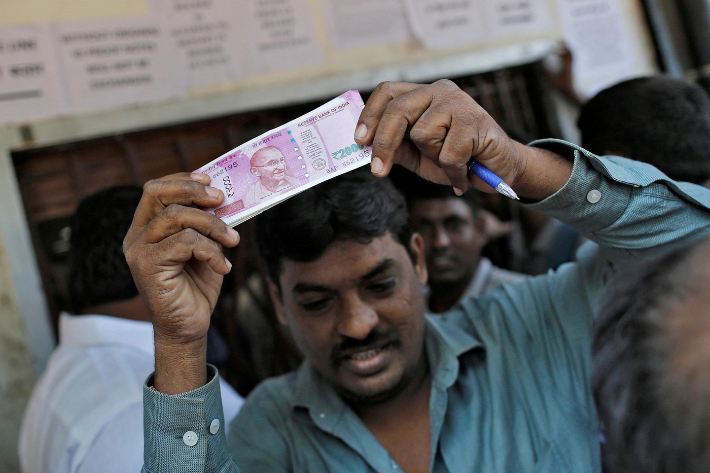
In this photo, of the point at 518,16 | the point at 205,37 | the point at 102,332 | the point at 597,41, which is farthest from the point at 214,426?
the point at 597,41

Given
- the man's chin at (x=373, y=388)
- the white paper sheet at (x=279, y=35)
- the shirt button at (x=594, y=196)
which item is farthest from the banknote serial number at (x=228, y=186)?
the white paper sheet at (x=279, y=35)

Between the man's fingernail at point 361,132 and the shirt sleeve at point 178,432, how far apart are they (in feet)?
2.04

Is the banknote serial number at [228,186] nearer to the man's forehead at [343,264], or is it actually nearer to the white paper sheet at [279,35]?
the man's forehead at [343,264]

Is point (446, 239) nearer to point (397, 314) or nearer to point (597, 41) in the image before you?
point (397, 314)

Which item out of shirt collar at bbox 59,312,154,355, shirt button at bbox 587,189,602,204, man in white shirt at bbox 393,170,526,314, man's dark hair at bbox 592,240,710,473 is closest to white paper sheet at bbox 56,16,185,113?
shirt collar at bbox 59,312,154,355

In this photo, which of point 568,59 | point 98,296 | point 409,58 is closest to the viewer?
point 98,296

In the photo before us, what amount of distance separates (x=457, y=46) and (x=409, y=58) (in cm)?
27

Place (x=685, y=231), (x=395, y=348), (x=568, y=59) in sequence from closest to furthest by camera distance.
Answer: (x=685, y=231), (x=395, y=348), (x=568, y=59)

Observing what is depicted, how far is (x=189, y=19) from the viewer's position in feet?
7.68

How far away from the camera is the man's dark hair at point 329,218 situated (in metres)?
1.63

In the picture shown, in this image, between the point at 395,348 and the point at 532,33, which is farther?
the point at 532,33

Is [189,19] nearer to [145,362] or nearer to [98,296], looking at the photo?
[98,296]

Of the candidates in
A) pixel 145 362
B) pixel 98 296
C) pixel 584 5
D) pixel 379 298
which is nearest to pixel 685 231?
pixel 379 298

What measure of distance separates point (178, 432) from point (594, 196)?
3.43ft
